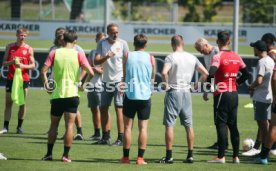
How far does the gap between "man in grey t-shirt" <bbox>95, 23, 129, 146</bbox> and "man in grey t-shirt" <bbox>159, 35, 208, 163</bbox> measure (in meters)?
2.05

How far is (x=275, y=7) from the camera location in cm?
4584

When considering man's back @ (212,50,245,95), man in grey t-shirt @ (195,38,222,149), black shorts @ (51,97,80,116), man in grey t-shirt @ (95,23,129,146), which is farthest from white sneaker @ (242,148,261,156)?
black shorts @ (51,97,80,116)

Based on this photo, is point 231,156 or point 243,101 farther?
point 243,101

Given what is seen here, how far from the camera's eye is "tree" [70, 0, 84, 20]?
39.8m

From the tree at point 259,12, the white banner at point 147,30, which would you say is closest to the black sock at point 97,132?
the white banner at point 147,30

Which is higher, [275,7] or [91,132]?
[275,7]

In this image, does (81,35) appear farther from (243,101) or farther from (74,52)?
(74,52)

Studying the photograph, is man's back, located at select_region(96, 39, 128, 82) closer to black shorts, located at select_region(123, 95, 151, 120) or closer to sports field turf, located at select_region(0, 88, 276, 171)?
sports field turf, located at select_region(0, 88, 276, 171)

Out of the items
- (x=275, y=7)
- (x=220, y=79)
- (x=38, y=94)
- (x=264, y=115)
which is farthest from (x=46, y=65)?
(x=275, y=7)

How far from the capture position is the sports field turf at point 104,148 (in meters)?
12.5

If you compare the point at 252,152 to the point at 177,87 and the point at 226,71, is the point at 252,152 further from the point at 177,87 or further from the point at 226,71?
the point at 177,87

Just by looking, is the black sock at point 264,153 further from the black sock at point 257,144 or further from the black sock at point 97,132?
the black sock at point 97,132

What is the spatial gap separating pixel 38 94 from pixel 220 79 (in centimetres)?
1168

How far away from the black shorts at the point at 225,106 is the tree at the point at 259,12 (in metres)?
34.7
